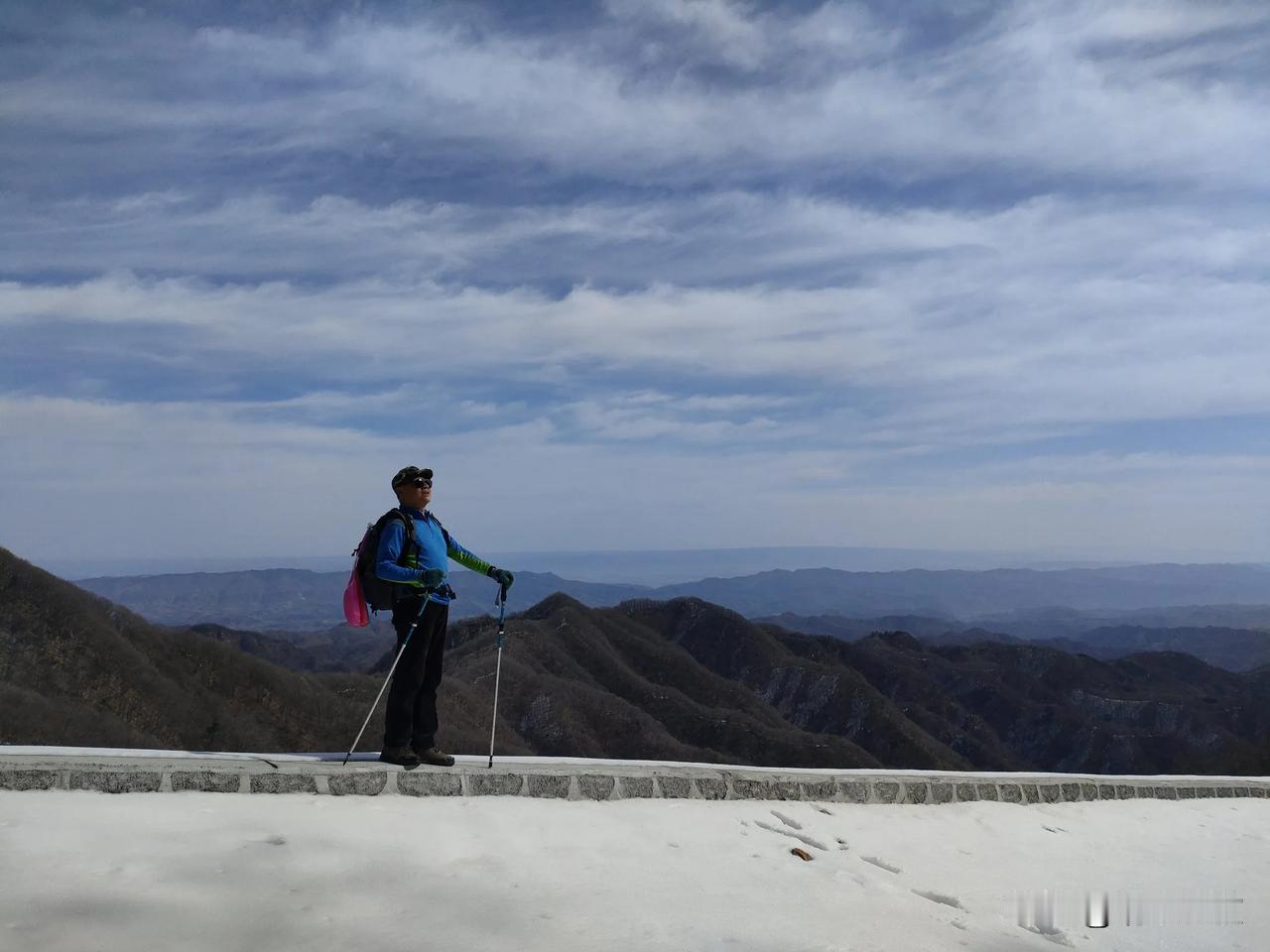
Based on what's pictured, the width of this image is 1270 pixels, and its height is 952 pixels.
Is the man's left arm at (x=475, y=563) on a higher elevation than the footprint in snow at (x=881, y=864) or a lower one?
higher

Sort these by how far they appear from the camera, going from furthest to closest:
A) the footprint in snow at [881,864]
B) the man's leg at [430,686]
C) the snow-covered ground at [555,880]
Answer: the man's leg at [430,686] < the footprint in snow at [881,864] < the snow-covered ground at [555,880]

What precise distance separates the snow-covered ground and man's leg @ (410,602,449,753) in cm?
76

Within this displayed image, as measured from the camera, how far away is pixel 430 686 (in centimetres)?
818

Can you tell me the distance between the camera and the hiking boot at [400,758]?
7.70m

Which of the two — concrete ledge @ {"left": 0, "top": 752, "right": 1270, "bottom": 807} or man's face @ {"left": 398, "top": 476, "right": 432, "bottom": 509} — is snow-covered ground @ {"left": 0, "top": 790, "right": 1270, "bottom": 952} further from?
man's face @ {"left": 398, "top": 476, "right": 432, "bottom": 509}

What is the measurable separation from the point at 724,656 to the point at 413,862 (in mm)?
100569

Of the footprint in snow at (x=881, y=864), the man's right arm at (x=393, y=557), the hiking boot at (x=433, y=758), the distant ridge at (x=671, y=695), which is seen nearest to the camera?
the footprint in snow at (x=881, y=864)

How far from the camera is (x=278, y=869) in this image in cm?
559

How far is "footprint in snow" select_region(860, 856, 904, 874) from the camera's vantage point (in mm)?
7406

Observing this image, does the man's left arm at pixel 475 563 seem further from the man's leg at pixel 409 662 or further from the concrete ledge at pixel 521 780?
the concrete ledge at pixel 521 780

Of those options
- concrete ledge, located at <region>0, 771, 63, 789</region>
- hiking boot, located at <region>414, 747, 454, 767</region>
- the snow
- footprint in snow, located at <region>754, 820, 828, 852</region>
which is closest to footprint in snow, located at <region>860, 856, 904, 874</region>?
footprint in snow, located at <region>754, 820, 828, 852</region>

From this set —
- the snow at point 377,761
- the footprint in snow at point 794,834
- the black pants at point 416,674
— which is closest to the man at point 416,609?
the black pants at point 416,674

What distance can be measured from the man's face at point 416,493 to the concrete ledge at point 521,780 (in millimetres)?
2056

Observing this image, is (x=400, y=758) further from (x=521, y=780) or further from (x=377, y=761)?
→ (x=521, y=780)
